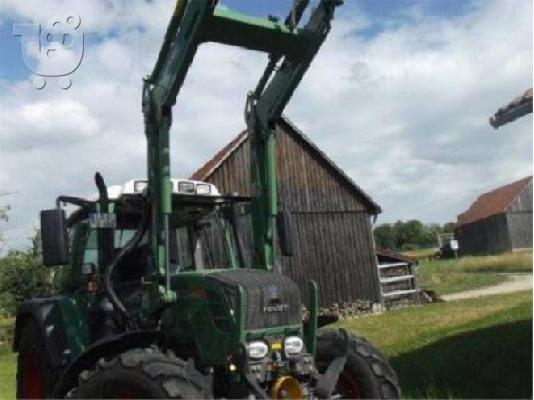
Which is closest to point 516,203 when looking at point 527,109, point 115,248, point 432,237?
point 432,237

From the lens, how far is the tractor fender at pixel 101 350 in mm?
5227

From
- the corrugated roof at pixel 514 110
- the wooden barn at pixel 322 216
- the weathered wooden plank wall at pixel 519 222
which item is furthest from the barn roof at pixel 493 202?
the corrugated roof at pixel 514 110

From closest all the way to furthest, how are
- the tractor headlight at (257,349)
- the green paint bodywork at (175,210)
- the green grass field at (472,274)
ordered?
the tractor headlight at (257,349) → the green paint bodywork at (175,210) → the green grass field at (472,274)

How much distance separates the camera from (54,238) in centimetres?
543

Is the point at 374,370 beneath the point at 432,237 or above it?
beneath

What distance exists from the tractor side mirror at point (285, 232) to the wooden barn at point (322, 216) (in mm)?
14591

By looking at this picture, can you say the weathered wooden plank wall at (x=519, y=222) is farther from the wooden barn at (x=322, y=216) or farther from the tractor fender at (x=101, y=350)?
the tractor fender at (x=101, y=350)

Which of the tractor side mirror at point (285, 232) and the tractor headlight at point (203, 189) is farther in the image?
the tractor headlight at point (203, 189)

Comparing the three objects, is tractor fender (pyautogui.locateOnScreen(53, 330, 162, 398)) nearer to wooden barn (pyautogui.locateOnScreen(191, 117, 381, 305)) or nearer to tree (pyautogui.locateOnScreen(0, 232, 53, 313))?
wooden barn (pyautogui.locateOnScreen(191, 117, 381, 305))

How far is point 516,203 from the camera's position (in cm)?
5119

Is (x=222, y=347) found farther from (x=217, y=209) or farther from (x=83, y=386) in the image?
(x=217, y=209)

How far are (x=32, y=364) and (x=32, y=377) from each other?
12 centimetres

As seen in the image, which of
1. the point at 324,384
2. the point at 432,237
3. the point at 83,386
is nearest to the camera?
the point at 83,386

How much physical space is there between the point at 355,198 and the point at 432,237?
199ft
